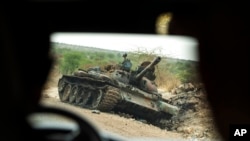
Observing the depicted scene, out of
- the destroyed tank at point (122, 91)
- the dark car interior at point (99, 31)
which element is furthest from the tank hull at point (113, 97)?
the dark car interior at point (99, 31)

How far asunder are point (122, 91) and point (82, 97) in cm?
22

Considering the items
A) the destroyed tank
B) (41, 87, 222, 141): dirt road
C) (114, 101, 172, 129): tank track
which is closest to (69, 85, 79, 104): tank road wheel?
the destroyed tank

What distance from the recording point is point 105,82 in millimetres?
2482

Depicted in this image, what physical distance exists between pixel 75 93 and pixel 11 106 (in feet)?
2.25

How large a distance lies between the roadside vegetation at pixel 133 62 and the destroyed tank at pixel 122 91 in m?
0.03

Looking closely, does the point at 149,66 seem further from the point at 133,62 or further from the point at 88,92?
the point at 88,92

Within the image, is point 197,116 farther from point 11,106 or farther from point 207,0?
point 11,106

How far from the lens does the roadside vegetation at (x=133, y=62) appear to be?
229 centimetres

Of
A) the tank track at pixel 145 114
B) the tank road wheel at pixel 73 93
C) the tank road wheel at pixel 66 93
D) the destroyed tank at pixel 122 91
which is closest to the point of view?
the tank road wheel at pixel 66 93

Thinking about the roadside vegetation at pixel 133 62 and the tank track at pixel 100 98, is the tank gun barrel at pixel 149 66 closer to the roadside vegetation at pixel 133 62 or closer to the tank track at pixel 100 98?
the roadside vegetation at pixel 133 62

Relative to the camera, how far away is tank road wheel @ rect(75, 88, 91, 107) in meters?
2.35

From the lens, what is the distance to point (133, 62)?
261 centimetres

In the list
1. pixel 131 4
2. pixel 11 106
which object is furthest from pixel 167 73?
pixel 11 106

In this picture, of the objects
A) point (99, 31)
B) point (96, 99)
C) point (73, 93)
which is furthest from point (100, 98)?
point (99, 31)
